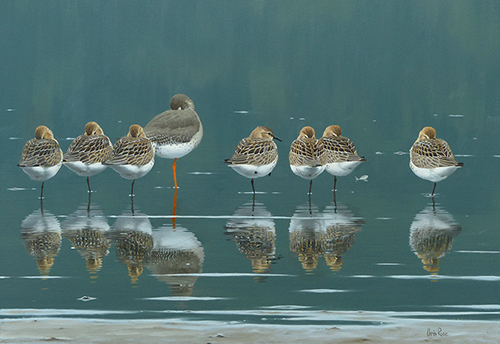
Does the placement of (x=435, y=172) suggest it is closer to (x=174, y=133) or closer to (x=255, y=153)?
(x=255, y=153)

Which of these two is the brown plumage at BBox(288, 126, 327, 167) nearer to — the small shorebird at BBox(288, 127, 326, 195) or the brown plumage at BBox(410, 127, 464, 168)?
the small shorebird at BBox(288, 127, 326, 195)

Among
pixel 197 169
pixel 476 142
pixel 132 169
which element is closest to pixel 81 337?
pixel 132 169

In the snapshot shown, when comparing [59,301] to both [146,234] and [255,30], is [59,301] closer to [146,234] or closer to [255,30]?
[146,234]

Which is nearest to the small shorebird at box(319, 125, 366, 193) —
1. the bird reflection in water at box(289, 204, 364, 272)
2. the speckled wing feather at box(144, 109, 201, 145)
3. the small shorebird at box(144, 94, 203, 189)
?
the bird reflection in water at box(289, 204, 364, 272)

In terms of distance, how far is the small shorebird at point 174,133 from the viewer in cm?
1608

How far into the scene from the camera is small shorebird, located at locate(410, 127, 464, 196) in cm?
1319

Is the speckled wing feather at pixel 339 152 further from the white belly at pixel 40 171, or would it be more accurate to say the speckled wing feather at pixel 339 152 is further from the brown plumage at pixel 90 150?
the white belly at pixel 40 171

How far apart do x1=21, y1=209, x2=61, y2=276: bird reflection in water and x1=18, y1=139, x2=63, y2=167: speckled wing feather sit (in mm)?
1332

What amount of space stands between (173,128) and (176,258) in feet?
26.0

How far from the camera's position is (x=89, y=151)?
45.1 feet

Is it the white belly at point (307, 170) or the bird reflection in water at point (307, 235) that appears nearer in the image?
the bird reflection in water at point (307, 235)

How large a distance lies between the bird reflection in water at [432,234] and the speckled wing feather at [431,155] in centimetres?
100
